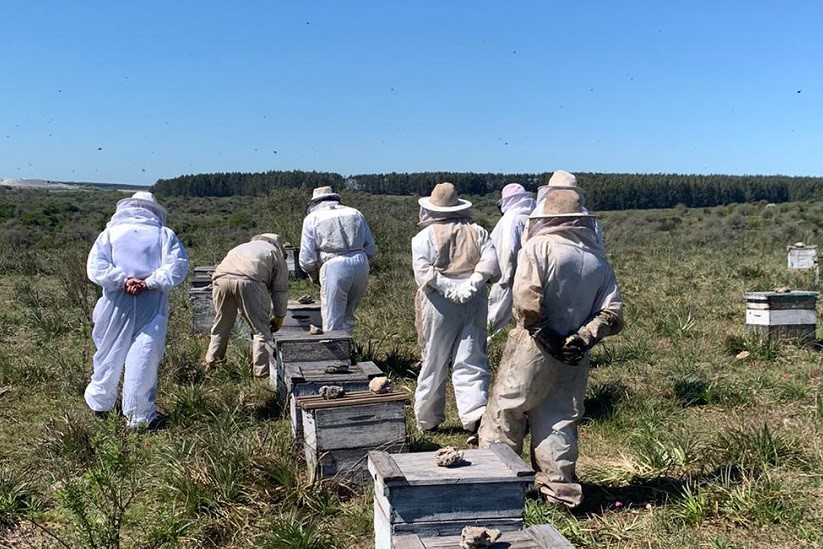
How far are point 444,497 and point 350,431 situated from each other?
1600 millimetres

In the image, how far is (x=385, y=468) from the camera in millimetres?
3555

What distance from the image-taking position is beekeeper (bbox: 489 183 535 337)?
7.87 m

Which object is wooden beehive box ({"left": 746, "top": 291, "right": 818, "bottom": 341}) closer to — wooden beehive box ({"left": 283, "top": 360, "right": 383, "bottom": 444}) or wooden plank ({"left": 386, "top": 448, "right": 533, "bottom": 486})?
wooden beehive box ({"left": 283, "top": 360, "right": 383, "bottom": 444})

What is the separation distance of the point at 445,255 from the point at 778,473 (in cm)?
278

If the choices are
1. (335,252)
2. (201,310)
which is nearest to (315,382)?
(335,252)

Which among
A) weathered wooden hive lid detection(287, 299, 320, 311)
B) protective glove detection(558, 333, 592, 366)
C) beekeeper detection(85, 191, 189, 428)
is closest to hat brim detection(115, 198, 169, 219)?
beekeeper detection(85, 191, 189, 428)

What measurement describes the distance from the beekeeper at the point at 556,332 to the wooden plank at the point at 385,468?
1.25 metres

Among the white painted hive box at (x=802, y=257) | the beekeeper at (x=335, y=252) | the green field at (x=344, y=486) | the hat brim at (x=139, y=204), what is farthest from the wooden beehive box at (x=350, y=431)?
the white painted hive box at (x=802, y=257)

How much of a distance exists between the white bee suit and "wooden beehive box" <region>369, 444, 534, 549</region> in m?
2.51

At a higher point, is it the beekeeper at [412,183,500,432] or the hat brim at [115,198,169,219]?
the hat brim at [115,198,169,219]

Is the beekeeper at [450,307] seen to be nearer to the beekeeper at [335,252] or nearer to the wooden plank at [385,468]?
the beekeeper at [335,252]

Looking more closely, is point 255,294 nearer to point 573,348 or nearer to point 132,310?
point 132,310

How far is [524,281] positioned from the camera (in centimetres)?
461

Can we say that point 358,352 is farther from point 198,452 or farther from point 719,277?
point 719,277
